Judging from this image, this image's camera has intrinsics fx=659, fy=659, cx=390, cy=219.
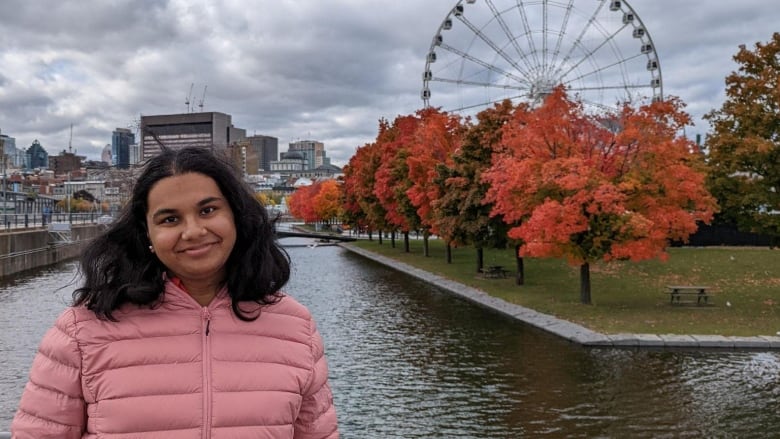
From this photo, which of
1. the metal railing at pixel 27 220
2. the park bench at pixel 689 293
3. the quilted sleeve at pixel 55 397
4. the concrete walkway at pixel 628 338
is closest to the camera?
the quilted sleeve at pixel 55 397

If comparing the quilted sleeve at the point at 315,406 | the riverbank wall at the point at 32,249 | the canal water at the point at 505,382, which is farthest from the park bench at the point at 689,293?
the riverbank wall at the point at 32,249

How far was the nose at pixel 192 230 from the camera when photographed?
7.77ft

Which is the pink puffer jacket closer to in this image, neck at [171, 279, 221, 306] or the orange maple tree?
neck at [171, 279, 221, 306]

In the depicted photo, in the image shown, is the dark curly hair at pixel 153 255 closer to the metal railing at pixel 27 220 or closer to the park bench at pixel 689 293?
the park bench at pixel 689 293

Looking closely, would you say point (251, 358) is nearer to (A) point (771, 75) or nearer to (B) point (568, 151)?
(B) point (568, 151)

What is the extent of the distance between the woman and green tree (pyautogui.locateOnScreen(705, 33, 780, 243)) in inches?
729

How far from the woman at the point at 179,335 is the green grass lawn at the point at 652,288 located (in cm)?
1524

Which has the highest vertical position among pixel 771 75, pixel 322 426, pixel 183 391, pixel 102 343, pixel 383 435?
pixel 771 75

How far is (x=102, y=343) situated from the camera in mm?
2318

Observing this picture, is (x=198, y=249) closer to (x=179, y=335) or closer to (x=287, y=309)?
(x=179, y=335)

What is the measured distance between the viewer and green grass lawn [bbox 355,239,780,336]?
17.5 meters

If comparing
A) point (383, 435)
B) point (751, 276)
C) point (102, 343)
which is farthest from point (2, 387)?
point (751, 276)

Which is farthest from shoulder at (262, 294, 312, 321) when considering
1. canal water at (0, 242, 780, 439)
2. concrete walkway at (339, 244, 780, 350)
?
concrete walkway at (339, 244, 780, 350)

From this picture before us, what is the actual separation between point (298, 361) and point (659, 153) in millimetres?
18240
